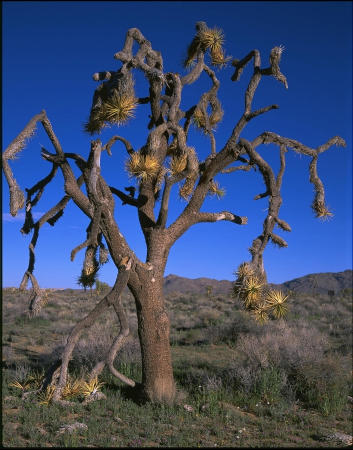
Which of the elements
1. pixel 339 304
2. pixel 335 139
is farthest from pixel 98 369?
pixel 339 304

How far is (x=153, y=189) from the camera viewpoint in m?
9.25

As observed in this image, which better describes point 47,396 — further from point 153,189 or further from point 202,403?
point 153,189

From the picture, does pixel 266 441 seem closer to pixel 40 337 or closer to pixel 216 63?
pixel 216 63

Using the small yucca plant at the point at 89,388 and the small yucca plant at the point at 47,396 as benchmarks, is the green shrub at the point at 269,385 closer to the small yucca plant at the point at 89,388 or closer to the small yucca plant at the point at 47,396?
the small yucca plant at the point at 89,388

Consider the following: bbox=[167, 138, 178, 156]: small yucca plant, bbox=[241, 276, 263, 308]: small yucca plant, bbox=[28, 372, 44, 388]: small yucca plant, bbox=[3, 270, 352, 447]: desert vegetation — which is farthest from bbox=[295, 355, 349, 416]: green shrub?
bbox=[167, 138, 178, 156]: small yucca plant

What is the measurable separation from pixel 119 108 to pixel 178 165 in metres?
1.39

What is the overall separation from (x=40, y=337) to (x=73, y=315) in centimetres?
591

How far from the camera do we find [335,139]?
9281mm

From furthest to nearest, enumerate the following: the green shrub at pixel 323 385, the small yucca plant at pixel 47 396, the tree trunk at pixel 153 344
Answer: the green shrub at pixel 323 385 → the tree trunk at pixel 153 344 → the small yucca plant at pixel 47 396

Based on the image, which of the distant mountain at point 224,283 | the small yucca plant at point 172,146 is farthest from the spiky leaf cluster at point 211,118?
the distant mountain at point 224,283

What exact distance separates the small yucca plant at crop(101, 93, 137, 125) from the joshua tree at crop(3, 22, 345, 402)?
0.02m

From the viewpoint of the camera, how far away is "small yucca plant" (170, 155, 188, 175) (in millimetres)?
8047

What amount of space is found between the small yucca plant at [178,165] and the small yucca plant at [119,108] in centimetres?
109

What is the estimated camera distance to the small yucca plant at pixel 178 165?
8.05 metres
